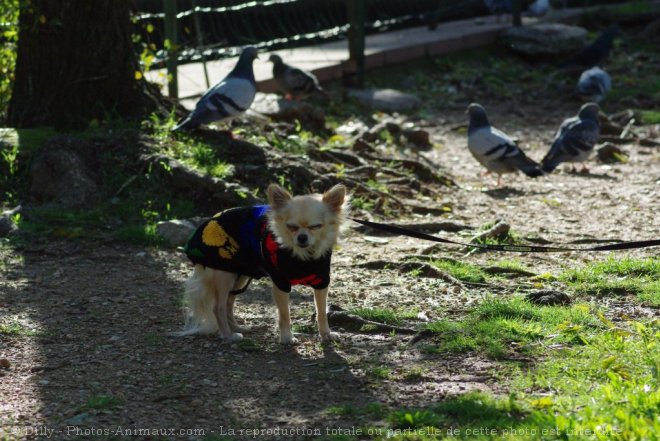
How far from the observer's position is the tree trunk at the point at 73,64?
897 centimetres

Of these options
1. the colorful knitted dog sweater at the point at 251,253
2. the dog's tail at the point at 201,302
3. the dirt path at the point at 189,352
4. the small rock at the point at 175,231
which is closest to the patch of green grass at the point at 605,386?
the dirt path at the point at 189,352

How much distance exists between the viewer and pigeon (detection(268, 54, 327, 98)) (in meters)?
12.1

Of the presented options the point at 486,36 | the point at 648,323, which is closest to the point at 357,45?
the point at 486,36

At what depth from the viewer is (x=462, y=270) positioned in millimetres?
7031

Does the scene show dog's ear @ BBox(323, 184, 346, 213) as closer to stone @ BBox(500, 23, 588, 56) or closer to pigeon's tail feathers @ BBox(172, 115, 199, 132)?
pigeon's tail feathers @ BBox(172, 115, 199, 132)

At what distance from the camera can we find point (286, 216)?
541cm

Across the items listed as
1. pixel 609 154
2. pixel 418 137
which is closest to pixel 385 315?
pixel 418 137

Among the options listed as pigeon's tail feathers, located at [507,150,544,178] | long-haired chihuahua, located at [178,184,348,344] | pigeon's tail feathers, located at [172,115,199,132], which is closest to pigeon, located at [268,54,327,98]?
pigeon's tail feathers, located at [507,150,544,178]

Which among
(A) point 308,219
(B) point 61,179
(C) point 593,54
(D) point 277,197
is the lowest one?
(B) point 61,179

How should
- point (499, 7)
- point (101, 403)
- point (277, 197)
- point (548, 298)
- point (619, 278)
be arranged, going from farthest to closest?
point (499, 7) → point (619, 278) → point (548, 298) → point (277, 197) → point (101, 403)

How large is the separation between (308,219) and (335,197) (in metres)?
0.21

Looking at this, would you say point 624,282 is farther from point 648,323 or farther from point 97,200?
point 97,200

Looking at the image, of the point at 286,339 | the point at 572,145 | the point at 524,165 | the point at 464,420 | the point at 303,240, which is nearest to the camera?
the point at 464,420

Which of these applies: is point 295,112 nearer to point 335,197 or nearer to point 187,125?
point 187,125
